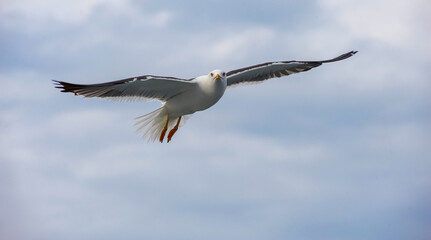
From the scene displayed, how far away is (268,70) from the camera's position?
1747 centimetres

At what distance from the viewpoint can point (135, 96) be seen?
15.5 meters

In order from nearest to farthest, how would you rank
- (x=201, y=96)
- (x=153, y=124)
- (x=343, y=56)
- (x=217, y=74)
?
(x=217, y=74) < (x=201, y=96) < (x=153, y=124) < (x=343, y=56)

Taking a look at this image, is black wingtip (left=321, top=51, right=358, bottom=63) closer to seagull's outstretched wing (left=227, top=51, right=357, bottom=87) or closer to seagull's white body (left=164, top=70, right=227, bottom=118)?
seagull's outstretched wing (left=227, top=51, right=357, bottom=87)


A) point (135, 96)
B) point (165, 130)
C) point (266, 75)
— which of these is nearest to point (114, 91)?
point (135, 96)

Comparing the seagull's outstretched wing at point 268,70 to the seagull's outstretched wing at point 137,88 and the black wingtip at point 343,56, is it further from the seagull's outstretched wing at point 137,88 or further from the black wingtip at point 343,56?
the seagull's outstretched wing at point 137,88

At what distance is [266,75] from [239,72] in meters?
1.40

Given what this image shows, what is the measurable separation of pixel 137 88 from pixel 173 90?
85 centimetres

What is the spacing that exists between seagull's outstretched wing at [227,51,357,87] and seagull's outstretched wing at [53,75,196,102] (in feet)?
5.76

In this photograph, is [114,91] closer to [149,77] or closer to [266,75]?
[149,77]

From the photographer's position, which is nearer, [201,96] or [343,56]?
[201,96]

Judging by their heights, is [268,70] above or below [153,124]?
above

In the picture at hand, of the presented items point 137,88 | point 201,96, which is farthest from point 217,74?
point 137,88

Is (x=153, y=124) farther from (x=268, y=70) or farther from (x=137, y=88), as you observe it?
(x=268, y=70)

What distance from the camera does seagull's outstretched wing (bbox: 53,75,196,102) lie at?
1442 cm
